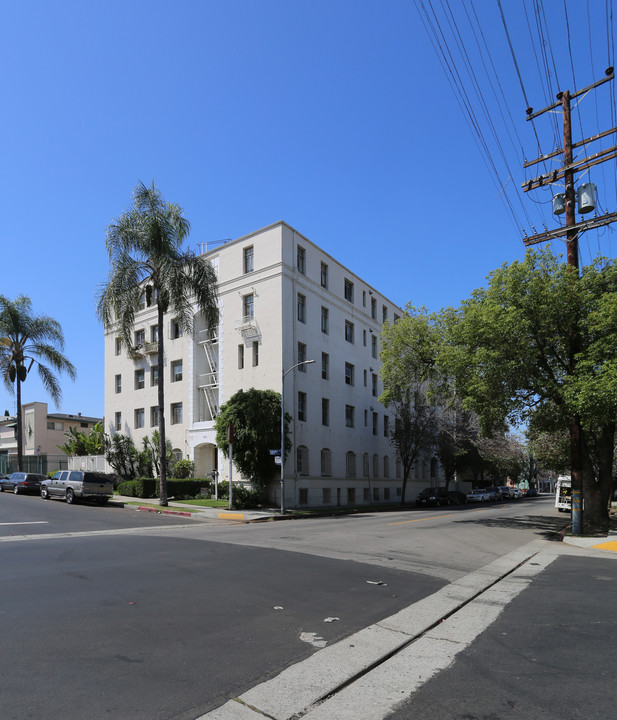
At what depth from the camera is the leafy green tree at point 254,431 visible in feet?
105

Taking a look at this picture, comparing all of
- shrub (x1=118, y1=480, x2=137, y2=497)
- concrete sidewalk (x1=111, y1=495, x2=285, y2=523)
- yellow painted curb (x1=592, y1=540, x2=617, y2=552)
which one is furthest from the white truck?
shrub (x1=118, y1=480, x2=137, y2=497)

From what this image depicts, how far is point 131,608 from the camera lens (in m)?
7.23

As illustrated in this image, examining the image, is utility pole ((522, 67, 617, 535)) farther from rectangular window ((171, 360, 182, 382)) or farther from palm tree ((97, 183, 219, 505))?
rectangular window ((171, 360, 182, 382))

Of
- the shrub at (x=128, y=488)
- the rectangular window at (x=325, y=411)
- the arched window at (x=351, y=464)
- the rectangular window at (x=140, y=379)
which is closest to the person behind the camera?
the shrub at (x=128, y=488)

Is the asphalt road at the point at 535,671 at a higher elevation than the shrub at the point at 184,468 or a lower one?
higher

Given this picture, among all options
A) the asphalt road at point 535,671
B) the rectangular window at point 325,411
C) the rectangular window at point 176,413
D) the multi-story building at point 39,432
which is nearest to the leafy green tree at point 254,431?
the rectangular window at point 325,411

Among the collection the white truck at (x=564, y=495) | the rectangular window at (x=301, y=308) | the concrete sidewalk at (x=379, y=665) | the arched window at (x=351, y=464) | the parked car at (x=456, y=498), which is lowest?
the parked car at (x=456, y=498)

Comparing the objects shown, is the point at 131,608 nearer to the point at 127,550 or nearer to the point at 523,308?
the point at 127,550

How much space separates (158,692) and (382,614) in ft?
12.0

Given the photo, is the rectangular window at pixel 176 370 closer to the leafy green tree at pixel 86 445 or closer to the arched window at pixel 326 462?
the leafy green tree at pixel 86 445

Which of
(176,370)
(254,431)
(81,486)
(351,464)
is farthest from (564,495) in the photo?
(81,486)

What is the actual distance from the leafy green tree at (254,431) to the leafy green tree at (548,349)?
1318 centimetres

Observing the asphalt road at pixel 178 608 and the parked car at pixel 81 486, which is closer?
the asphalt road at pixel 178 608

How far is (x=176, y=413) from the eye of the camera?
136 ft
